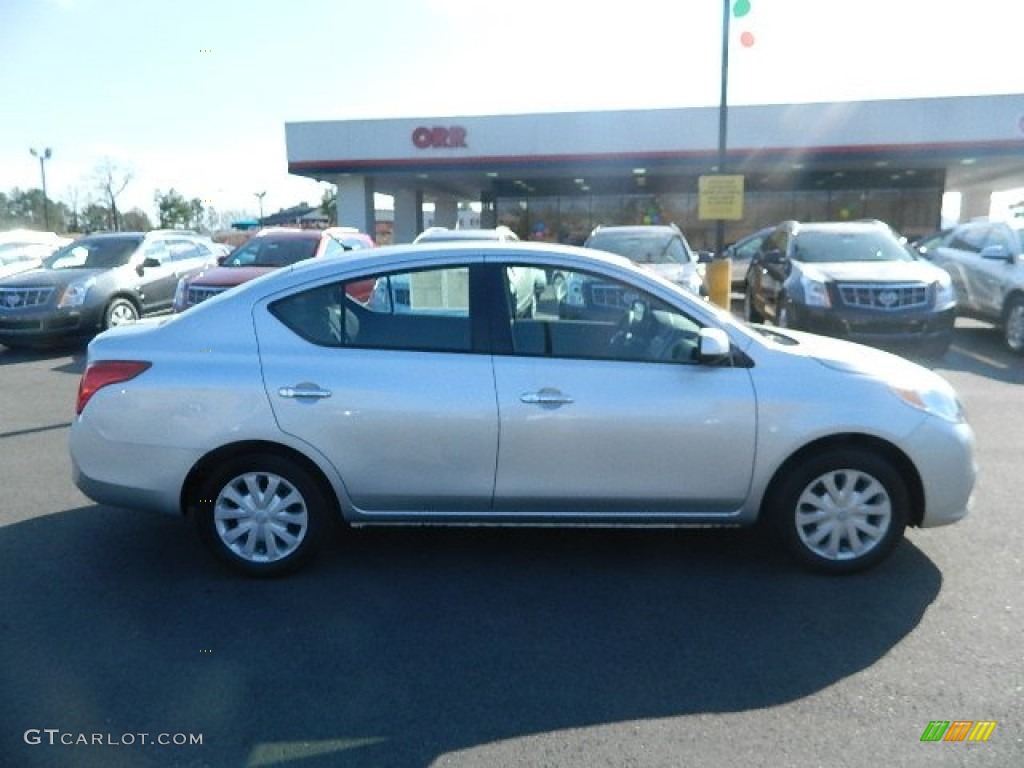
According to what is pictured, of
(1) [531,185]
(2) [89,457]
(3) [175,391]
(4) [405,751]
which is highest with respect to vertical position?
(1) [531,185]

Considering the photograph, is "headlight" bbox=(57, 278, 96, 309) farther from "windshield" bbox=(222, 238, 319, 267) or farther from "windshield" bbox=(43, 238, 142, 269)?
"windshield" bbox=(222, 238, 319, 267)

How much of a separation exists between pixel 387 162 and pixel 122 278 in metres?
16.5

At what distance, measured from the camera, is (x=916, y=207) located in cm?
3197

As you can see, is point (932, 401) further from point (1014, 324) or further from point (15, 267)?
point (15, 267)

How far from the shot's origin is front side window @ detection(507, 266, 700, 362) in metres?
4.12

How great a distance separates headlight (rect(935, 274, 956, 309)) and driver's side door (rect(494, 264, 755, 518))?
7.20 meters

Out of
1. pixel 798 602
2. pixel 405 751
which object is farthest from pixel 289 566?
pixel 798 602

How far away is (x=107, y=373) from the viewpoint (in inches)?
162

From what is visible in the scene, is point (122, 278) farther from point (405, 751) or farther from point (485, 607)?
point (405, 751)

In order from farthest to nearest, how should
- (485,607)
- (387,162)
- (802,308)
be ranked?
(387,162), (802,308), (485,607)

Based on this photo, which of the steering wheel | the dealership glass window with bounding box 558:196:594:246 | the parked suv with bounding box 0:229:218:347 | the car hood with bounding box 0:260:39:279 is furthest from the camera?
the dealership glass window with bounding box 558:196:594:246

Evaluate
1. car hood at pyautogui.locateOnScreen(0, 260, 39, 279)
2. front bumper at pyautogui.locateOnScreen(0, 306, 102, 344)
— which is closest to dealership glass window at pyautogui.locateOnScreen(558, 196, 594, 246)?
car hood at pyautogui.locateOnScreen(0, 260, 39, 279)

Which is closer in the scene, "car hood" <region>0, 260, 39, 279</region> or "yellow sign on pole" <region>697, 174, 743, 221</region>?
"yellow sign on pole" <region>697, 174, 743, 221</region>

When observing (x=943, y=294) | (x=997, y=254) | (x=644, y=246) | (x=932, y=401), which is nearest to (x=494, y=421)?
(x=932, y=401)
